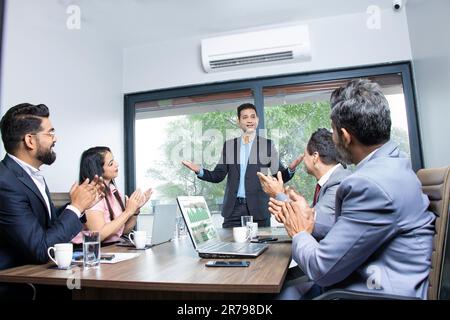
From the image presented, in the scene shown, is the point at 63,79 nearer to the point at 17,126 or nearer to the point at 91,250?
the point at 17,126

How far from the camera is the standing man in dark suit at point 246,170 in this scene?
2781mm

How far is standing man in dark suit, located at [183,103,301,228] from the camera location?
2.78m

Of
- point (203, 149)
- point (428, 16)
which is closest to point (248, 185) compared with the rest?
point (203, 149)

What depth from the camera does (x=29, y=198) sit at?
4.38 ft

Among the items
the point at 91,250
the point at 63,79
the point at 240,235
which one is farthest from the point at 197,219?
the point at 63,79

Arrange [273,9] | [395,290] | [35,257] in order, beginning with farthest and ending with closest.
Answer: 1. [273,9]
2. [35,257]
3. [395,290]

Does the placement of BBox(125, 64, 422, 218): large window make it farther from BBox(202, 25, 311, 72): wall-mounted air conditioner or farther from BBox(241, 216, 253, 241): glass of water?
BBox(241, 216, 253, 241): glass of water

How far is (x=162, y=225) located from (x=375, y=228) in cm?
114

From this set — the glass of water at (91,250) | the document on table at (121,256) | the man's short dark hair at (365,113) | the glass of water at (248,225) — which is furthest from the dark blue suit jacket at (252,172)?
the man's short dark hair at (365,113)

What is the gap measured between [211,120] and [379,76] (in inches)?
66.7

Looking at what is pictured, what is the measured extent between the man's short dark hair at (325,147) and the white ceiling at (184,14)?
5.58 feet

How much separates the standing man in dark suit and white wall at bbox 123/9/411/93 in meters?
0.77

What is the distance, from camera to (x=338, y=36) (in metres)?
3.17
